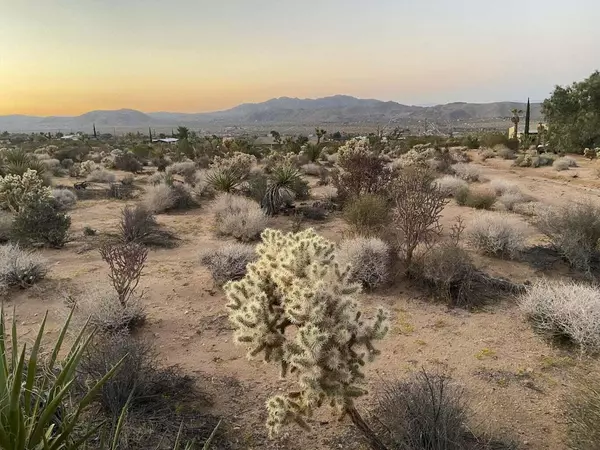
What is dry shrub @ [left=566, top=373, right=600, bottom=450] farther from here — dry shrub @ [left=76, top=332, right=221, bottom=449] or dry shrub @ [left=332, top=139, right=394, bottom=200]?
dry shrub @ [left=332, top=139, right=394, bottom=200]

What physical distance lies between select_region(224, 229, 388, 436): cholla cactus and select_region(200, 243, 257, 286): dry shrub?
445 cm

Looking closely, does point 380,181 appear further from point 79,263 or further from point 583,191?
point 583,191

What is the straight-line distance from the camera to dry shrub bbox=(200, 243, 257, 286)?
314 inches

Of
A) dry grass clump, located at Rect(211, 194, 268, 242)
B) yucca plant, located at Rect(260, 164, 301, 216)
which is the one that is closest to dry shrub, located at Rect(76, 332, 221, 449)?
dry grass clump, located at Rect(211, 194, 268, 242)

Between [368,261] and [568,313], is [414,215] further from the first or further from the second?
[568,313]

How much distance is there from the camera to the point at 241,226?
1099 cm

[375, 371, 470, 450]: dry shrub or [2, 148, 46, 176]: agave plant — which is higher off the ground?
[2, 148, 46, 176]: agave plant

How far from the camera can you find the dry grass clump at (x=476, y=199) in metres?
14.5

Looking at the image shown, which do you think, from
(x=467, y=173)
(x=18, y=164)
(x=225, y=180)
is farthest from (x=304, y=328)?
(x=467, y=173)

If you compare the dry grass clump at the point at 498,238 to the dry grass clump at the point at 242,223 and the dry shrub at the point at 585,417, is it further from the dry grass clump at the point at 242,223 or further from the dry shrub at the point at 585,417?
the dry shrub at the point at 585,417

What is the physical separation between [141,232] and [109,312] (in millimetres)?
5118

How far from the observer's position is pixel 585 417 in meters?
3.54

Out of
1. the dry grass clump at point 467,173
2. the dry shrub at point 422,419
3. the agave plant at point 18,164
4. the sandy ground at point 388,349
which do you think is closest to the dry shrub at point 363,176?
the sandy ground at point 388,349

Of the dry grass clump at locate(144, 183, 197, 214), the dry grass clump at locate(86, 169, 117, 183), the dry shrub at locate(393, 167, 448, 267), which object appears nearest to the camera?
the dry shrub at locate(393, 167, 448, 267)
